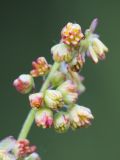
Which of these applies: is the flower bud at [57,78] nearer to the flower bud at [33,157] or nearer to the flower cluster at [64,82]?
the flower cluster at [64,82]

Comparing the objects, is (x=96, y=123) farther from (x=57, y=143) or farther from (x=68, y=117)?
(x=68, y=117)

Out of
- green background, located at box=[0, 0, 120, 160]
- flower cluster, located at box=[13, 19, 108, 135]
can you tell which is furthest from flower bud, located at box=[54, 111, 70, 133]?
green background, located at box=[0, 0, 120, 160]

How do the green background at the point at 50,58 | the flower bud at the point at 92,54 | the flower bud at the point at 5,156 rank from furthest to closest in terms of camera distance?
the green background at the point at 50,58, the flower bud at the point at 92,54, the flower bud at the point at 5,156

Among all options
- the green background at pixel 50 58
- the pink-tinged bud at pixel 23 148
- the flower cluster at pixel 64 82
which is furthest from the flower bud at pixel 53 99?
the green background at pixel 50 58

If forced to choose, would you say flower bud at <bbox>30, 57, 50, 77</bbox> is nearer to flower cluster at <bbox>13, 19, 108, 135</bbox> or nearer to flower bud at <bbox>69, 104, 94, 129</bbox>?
flower cluster at <bbox>13, 19, 108, 135</bbox>

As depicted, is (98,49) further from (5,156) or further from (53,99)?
(5,156)

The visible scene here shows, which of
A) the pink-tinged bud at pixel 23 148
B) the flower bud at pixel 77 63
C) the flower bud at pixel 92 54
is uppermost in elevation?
the flower bud at pixel 92 54

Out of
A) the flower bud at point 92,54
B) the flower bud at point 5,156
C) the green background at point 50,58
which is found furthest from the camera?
the green background at point 50,58
